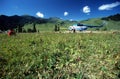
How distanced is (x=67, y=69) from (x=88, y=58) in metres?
2.06

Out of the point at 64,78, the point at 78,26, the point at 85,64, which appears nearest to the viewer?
the point at 64,78

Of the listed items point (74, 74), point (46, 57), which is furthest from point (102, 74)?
point (46, 57)

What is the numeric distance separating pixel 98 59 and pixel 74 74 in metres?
2.40

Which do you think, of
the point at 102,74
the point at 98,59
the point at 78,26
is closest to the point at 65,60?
the point at 98,59

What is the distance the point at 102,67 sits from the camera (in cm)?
770

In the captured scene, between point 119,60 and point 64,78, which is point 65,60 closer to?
point 64,78

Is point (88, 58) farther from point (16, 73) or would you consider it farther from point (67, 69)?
point (16, 73)

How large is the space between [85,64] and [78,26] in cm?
6245

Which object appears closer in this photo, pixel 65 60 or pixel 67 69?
pixel 67 69

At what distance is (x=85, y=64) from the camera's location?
325 inches

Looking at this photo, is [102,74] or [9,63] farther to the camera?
[9,63]

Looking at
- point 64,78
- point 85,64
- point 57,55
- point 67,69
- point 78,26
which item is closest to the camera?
point 64,78

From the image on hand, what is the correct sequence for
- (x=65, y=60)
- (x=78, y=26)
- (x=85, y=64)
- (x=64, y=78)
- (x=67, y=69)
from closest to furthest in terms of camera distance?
(x=64, y=78) < (x=67, y=69) < (x=85, y=64) < (x=65, y=60) < (x=78, y=26)

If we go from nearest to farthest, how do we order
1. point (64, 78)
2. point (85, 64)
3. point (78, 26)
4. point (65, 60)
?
point (64, 78)
point (85, 64)
point (65, 60)
point (78, 26)
